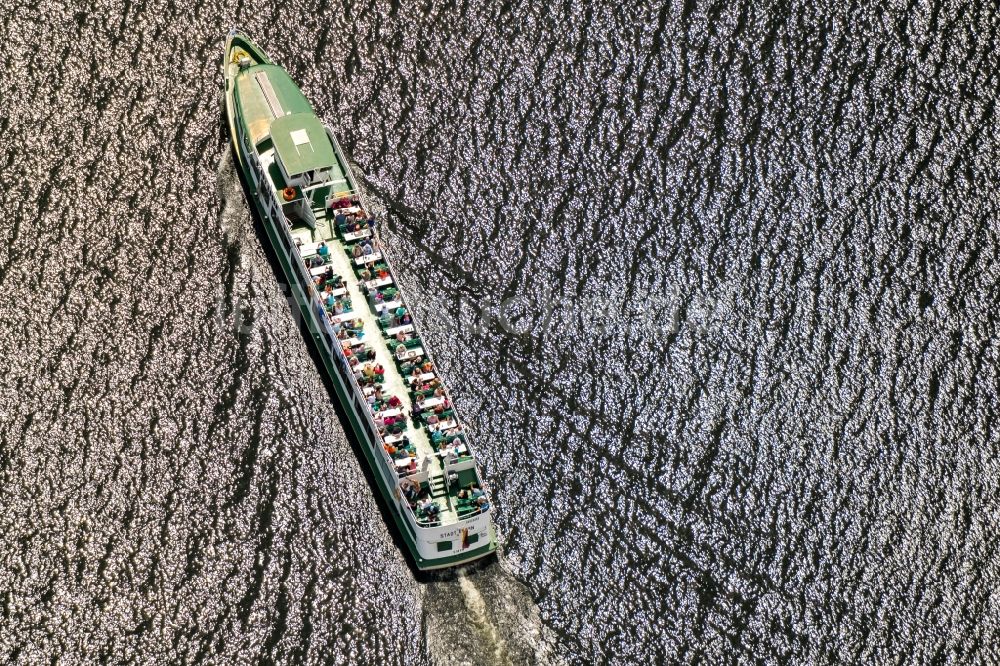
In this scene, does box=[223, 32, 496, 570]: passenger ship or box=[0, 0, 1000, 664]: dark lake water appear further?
box=[0, 0, 1000, 664]: dark lake water

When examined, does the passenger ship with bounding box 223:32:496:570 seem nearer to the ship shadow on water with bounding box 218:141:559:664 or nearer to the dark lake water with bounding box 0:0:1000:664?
the ship shadow on water with bounding box 218:141:559:664

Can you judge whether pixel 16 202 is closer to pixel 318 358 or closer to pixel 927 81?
pixel 318 358

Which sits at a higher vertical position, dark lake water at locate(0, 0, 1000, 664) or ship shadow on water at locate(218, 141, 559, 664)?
dark lake water at locate(0, 0, 1000, 664)

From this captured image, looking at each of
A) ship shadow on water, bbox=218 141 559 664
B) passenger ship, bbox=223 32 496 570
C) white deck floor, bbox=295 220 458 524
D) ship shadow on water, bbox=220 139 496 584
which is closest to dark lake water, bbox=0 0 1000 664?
ship shadow on water, bbox=218 141 559 664

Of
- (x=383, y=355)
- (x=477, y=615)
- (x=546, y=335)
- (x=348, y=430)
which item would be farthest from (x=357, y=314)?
(x=477, y=615)

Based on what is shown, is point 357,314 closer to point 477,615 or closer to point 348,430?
point 348,430

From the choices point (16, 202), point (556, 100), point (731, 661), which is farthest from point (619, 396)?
point (16, 202)

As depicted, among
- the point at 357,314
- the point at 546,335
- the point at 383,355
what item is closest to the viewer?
the point at 383,355
